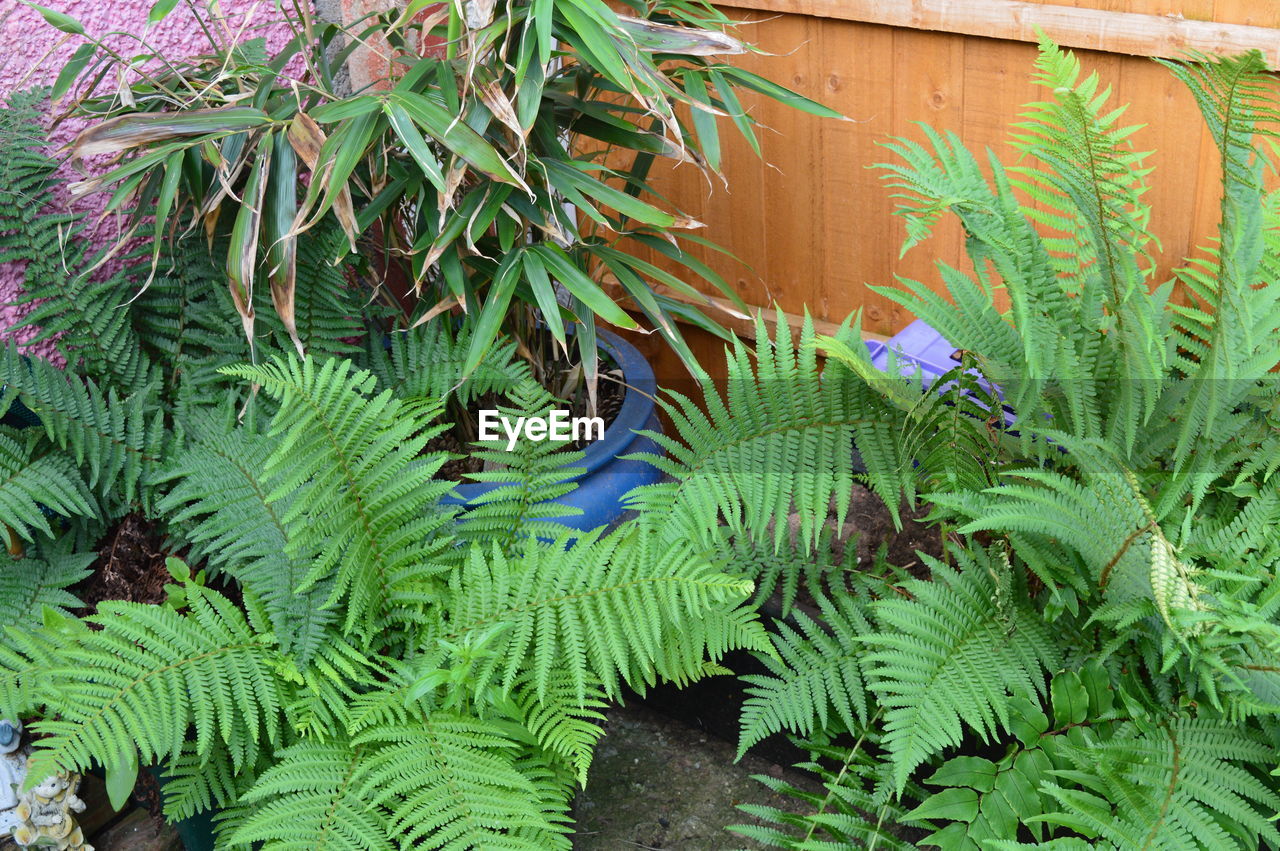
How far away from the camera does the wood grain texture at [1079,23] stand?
1872 mm

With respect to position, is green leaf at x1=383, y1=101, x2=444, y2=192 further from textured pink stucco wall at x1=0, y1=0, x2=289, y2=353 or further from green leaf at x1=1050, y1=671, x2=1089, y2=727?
green leaf at x1=1050, y1=671, x2=1089, y2=727

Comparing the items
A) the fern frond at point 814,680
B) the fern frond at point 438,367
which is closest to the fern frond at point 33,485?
the fern frond at point 438,367

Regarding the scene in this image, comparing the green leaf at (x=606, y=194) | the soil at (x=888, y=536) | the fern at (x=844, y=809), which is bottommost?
the fern at (x=844, y=809)

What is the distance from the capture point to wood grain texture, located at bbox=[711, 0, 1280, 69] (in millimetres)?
1872

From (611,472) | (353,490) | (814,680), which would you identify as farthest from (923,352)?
(353,490)

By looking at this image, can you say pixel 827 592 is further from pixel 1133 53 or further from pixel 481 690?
pixel 1133 53

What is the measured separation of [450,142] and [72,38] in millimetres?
997

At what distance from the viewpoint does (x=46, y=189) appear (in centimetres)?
214

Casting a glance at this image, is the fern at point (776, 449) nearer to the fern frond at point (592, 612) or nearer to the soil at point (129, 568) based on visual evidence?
the fern frond at point (592, 612)

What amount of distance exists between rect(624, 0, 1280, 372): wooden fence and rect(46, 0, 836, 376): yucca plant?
1.09 feet

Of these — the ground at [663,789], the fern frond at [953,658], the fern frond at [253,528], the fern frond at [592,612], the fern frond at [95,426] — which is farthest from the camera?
the ground at [663,789]

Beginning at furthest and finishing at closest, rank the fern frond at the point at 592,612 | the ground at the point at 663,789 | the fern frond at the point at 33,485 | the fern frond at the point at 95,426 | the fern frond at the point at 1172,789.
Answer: the ground at the point at 663,789
the fern frond at the point at 95,426
the fern frond at the point at 33,485
the fern frond at the point at 592,612
the fern frond at the point at 1172,789

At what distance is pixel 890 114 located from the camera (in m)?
2.41

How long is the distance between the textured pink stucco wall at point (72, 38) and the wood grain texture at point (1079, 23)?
124 cm
